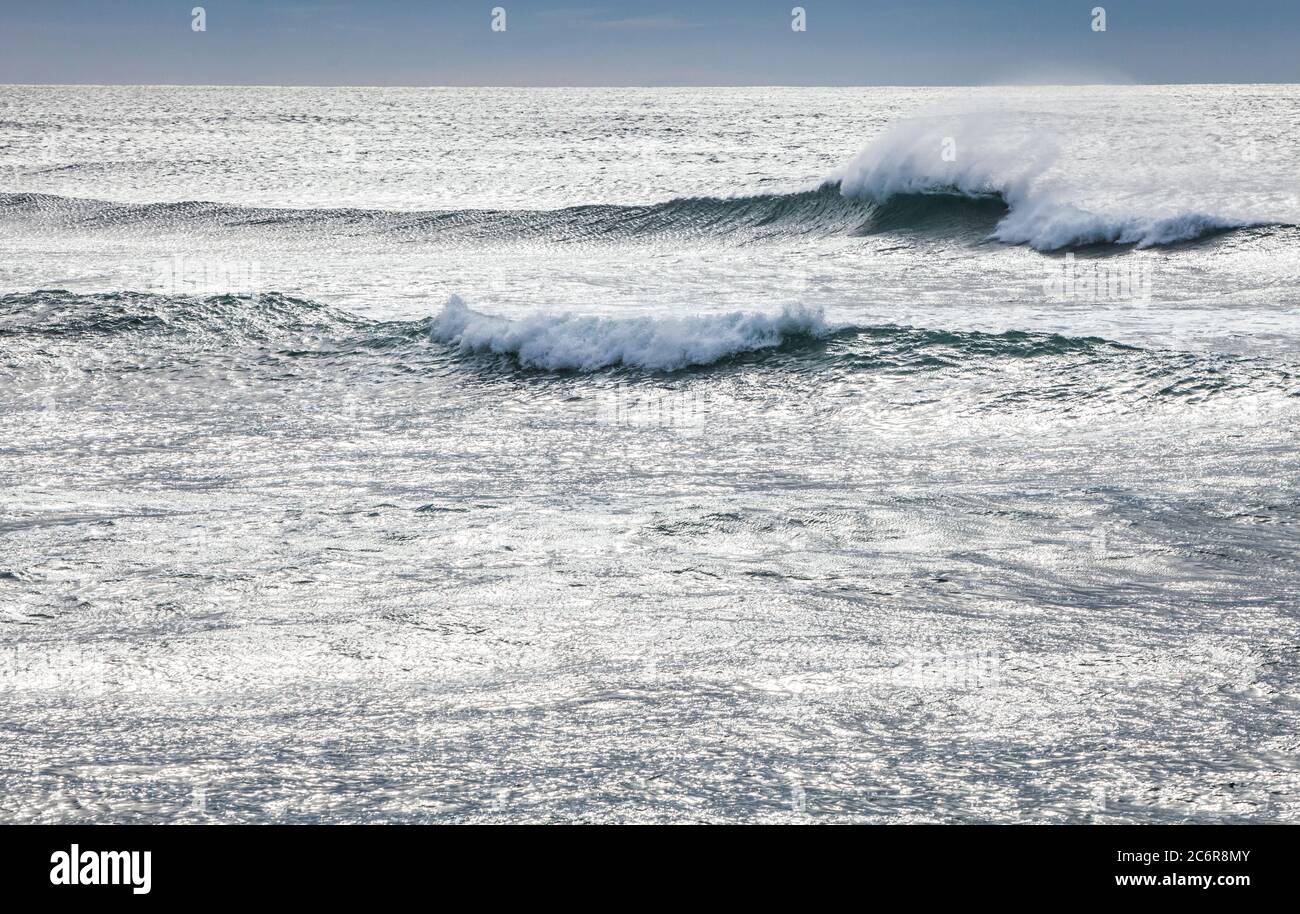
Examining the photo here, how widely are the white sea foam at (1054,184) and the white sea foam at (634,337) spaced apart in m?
6.92

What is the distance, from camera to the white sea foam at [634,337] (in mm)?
9812

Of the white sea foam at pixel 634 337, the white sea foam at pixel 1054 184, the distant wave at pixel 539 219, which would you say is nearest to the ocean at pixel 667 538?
the white sea foam at pixel 634 337

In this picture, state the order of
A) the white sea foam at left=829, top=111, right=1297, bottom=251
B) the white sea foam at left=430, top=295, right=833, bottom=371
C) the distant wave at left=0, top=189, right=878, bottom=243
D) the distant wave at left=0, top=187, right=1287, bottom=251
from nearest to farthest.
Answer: the white sea foam at left=430, top=295, right=833, bottom=371
the white sea foam at left=829, top=111, right=1297, bottom=251
the distant wave at left=0, top=187, right=1287, bottom=251
the distant wave at left=0, top=189, right=878, bottom=243

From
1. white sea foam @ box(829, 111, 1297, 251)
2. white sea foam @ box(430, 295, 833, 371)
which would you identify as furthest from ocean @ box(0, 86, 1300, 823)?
white sea foam @ box(829, 111, 1297, 251)

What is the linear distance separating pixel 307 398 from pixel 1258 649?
686 centimetres

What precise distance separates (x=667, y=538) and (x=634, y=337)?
16.0 feet

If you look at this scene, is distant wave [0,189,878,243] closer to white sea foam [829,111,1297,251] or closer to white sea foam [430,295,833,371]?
white sea foam [829,111,1297,251]

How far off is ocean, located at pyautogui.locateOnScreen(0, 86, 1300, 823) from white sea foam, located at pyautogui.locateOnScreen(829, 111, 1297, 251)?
0.18 m

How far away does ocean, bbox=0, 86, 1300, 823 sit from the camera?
10.8 feet

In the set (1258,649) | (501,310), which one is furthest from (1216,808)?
(501,310)
